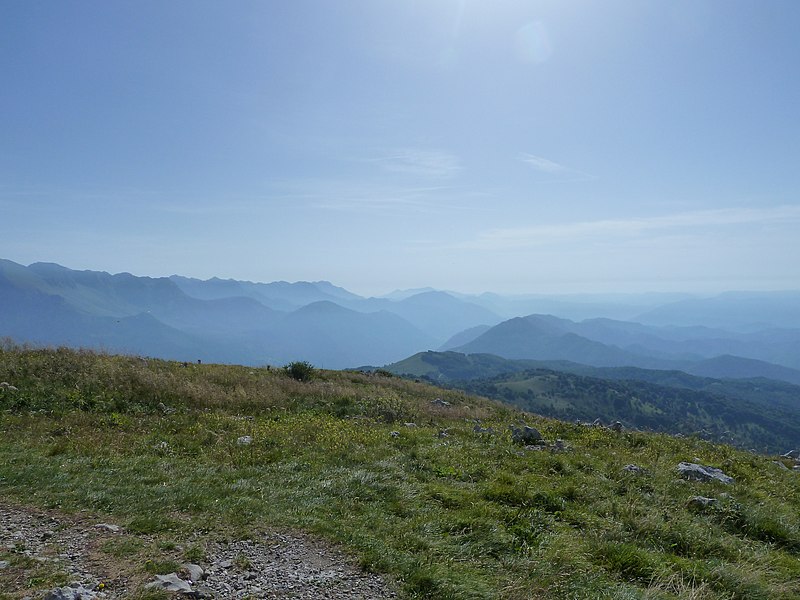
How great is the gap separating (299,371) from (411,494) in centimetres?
1783

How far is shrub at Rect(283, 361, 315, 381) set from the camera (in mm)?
25553

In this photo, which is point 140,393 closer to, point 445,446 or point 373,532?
point 445,446

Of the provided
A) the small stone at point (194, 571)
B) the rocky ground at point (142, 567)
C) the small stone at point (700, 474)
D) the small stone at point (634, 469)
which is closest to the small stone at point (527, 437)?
the small stone at point (634, 469)

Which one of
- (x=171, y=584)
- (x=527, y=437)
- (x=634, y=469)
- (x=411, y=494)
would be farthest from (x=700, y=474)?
(x=171, y=584)

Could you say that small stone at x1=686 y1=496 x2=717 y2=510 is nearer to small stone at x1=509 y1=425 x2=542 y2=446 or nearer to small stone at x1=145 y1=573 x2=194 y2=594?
small stone at x1=509 y1=425 x2=542 y2=446

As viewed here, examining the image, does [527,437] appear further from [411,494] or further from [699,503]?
[411,494]

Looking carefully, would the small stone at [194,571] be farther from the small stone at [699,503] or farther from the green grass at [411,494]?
the small stone at [699,503]

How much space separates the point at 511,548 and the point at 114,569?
6.09 metres

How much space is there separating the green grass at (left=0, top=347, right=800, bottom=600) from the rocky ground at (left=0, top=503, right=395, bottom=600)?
0.71 feet

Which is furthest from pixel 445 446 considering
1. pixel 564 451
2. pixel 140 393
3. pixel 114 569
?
pixel 140 393

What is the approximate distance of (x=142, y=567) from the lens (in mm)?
5824

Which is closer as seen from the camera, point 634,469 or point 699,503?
point 699,503

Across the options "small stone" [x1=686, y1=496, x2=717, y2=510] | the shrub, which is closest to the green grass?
"small stone" [x1=686, y1=496, x2=717, y2=510]

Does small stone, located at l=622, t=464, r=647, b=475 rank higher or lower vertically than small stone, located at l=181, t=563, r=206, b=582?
lower
